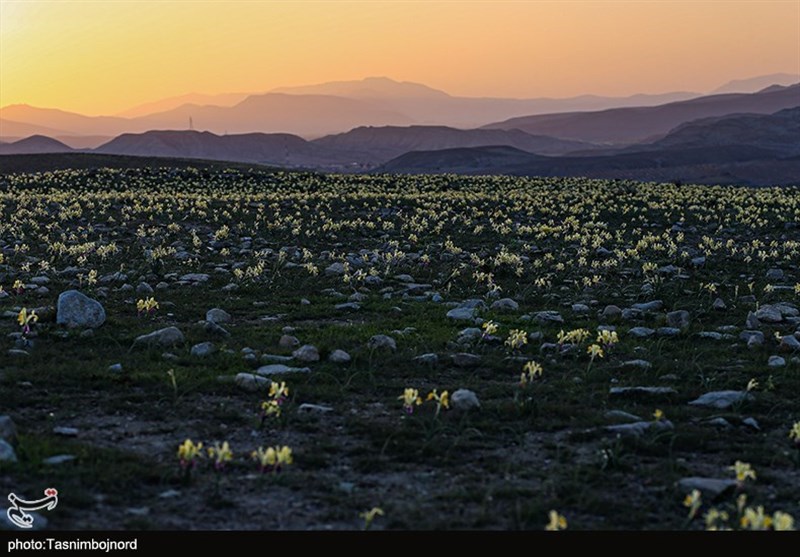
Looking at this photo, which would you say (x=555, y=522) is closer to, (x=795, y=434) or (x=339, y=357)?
(x=795, y=434)

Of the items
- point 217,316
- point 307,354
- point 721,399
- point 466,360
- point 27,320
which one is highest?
point 27,320

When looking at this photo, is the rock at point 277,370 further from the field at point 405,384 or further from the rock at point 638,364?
the rock at point 638,364

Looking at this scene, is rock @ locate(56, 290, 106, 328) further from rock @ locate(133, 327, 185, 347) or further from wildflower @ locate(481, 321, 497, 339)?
wildflower @ locate(481, 321, 497, 339)

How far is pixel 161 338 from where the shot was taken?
10.7m

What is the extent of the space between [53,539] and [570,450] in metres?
4.33

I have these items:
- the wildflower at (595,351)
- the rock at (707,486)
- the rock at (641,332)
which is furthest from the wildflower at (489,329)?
the rock at (707,486)

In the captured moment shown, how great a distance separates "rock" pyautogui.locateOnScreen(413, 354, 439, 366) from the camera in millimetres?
10086

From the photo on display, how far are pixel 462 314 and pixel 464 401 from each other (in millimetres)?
4612

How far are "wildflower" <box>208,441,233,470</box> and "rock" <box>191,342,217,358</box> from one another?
3.42 meters

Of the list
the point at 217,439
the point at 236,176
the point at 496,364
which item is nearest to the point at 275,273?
the point at 496,364

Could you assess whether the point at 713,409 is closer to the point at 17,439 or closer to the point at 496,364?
the point at 496,364

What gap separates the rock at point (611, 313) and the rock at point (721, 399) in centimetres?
427

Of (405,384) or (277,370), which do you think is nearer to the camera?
(405,384)

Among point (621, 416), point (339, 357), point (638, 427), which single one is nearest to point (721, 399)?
point (621, 416)
